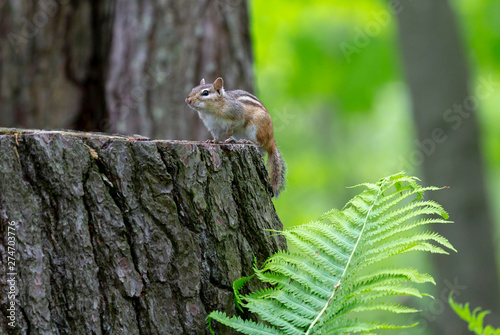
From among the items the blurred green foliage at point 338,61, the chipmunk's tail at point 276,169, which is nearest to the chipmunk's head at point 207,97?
the chipmunk's tail at point 276,169

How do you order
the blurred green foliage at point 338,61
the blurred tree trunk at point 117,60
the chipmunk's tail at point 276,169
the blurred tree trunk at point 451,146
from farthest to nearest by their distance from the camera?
the blurred green foliage at point 338,61 < the blurred tree trunk at point 451,146 < the blurred tree trunk at point 117,60 < the chipmunk's tail at point 276,169

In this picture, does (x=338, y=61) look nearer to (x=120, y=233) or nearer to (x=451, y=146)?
(x=451, y=146)

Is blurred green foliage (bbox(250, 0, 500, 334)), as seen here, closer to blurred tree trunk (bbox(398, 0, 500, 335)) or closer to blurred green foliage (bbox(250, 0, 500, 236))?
blurred green foliage (bbox(250, 0, 500, 236))

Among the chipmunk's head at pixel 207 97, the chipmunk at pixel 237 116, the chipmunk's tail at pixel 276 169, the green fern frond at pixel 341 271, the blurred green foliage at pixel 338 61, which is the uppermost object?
the blurred green foliage at pixel 338 61

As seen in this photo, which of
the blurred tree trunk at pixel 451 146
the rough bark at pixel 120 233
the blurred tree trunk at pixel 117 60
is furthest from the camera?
the blurred tree trunk at pixel 451 146

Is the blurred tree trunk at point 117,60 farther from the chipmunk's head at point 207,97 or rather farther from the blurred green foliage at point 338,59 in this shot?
the blurred green foliage at point 338,59

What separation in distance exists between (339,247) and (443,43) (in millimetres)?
5341

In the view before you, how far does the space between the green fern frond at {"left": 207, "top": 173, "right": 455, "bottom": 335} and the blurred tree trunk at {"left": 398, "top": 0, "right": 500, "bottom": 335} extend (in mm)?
4630

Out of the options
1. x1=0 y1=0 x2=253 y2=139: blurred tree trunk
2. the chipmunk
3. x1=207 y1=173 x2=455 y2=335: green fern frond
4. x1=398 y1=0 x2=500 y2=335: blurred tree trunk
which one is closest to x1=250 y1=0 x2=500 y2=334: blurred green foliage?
x1=398 y1=0 x2=500 y2=335: blurred tree trunk

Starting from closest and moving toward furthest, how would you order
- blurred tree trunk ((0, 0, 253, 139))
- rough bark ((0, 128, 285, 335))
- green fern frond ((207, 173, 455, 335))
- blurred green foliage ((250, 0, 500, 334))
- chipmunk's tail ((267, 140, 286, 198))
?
green fern frond ((207, 173, 455, 335)) < rough bark ((0, 128, 285, 335)) < chipmunk's tail ((267, 140, 286, 198)) < blurred tree trunk ((0, 0, 253, 139)) < blurred green foliage ((250, 0, 500, 334))

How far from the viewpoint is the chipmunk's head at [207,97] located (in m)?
3.85

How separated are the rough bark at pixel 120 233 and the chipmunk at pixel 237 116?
1.46m

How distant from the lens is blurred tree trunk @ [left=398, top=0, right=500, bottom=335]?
6.20 metres

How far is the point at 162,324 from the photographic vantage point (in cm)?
193
